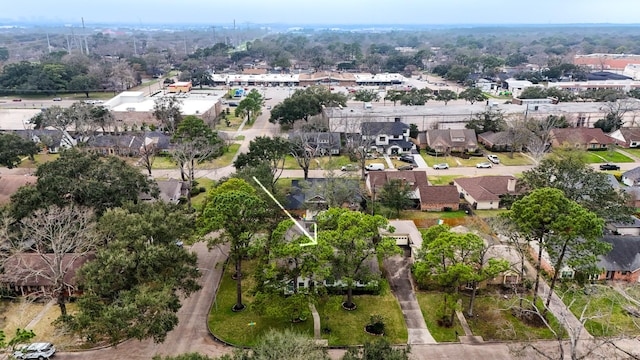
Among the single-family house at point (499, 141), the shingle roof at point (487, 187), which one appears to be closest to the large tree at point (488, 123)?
the single-family house at point (499, 141)

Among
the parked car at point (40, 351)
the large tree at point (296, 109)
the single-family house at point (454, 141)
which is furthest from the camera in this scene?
the large tree at point (296, 109)

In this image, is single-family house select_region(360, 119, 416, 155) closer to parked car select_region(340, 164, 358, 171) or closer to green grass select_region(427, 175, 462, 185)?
parked car select_region(340, 164, 358, 171)

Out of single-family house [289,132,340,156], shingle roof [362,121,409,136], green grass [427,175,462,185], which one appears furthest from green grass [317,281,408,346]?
shingle roof [362,121,409,136]

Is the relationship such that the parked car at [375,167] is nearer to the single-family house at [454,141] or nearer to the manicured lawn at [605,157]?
the single-family house at [454,141]

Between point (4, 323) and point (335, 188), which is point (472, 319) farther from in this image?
point (4, 323)

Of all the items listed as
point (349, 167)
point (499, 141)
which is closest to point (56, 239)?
point (349, 167)

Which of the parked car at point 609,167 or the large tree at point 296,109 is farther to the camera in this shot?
the large tree at point 296,109
